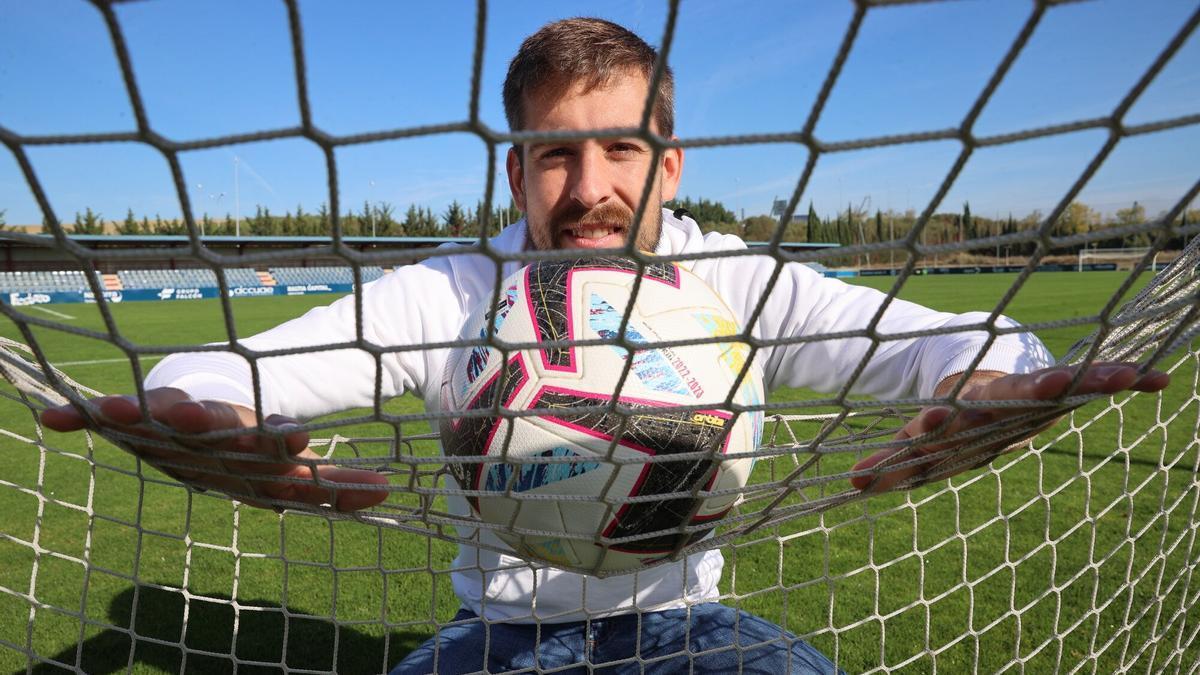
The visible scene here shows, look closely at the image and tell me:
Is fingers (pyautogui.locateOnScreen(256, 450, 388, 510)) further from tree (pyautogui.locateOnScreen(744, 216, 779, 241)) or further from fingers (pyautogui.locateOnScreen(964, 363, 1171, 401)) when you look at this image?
fingers (pyautogui.locateOnScreen(964, 363, 1171, 401))

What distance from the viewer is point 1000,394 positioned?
3.47 ft

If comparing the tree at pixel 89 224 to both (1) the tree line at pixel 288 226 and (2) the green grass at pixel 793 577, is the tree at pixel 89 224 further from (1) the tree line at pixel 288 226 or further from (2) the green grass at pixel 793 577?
(2) the green grass at pixel 793 577

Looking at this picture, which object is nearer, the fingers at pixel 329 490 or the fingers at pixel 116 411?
the fingers at pixel 116 411

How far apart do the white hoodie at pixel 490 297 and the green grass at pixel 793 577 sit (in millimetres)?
195

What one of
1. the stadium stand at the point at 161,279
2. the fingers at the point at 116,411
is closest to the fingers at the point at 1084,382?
the fingers at the point at 116,411

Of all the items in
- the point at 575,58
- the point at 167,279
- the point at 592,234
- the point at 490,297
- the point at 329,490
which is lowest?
the point at 167,279

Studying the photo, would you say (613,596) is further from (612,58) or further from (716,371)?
(612,58)

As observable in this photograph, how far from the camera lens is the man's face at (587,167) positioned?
1650mm

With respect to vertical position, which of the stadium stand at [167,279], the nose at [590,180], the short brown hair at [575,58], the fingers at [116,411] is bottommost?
the stadium stand at [167,279]

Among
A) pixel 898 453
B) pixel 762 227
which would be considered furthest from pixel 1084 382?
pixel 762 227

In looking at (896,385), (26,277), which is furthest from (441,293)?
(26,277)

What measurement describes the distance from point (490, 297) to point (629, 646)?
837mm

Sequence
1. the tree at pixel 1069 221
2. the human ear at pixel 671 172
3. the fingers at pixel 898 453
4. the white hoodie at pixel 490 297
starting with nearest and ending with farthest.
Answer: the tree at pixel 1069 221
the fingers at pixel 898 453
the white hoodie at pixel 490 297
the human ear at pixel 671 172

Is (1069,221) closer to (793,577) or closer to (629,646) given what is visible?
(793,577)
